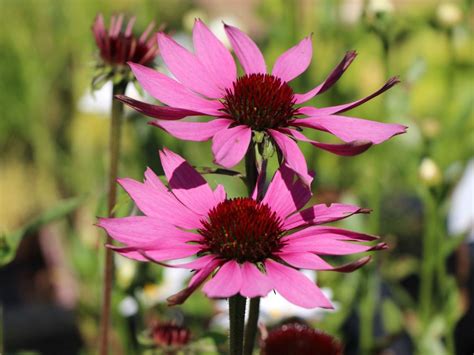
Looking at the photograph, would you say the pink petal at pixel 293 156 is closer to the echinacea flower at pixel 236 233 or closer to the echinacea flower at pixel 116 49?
the echinacea flower at pixel 236 233

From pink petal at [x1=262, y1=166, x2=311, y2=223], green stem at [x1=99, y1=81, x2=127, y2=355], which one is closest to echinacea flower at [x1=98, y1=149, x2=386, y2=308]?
pink petal at [x1=262, y1=166, x2=311, y2=223]

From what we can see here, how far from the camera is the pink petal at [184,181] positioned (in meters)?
0.37

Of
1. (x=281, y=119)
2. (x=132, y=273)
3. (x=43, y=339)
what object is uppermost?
(x=281, y=119)

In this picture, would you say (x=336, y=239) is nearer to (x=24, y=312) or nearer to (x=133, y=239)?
(x=133, y=239)

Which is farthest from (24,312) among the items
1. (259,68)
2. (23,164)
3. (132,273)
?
(23,164)

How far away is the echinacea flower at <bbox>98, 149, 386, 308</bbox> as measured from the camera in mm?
320

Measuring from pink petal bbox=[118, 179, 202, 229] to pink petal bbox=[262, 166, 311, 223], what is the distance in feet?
0.12

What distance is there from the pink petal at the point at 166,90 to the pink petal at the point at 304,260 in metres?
0.07

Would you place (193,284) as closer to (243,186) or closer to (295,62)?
(295,62)

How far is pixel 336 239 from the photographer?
35cm

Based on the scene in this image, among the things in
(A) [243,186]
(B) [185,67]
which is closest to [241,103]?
(B) [185,67]

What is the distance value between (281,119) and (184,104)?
0.16 ft

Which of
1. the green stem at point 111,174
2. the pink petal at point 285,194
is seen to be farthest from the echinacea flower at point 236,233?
the green stem at point 111,174

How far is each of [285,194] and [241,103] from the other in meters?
0.05
